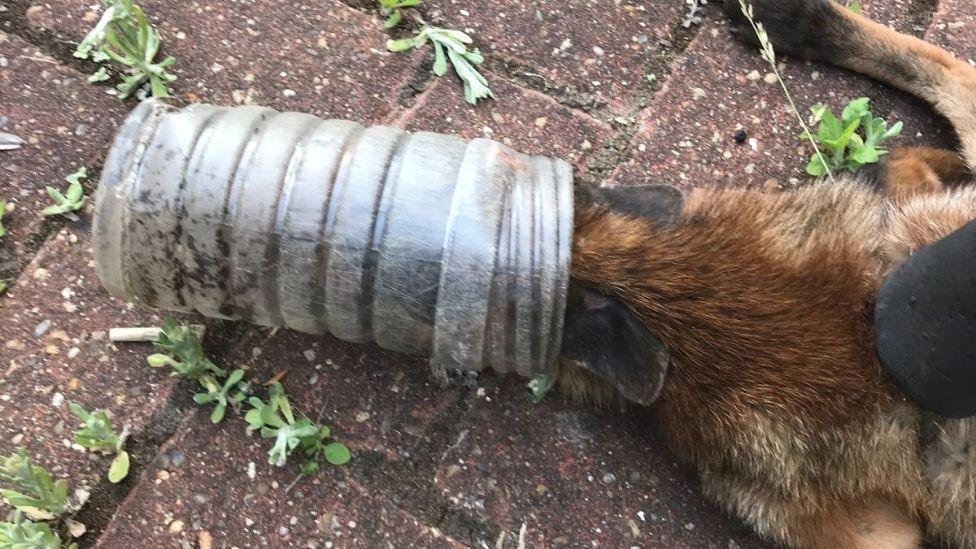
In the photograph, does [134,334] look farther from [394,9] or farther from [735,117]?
[735,117]

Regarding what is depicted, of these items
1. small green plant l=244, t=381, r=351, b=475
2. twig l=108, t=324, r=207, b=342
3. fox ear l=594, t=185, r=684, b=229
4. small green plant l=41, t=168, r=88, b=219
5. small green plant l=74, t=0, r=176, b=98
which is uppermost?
fox ear l=594, t=185, r=684, b=229

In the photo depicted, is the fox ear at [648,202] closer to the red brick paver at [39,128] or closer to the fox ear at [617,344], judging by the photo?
the fox ear at [617,344]

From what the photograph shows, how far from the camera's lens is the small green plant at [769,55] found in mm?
2762

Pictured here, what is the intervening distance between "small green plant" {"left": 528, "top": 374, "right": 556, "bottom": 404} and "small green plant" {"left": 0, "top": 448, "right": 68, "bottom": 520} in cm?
A: 127

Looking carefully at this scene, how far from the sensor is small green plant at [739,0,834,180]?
276 cm

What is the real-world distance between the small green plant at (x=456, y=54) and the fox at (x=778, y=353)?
0.80m

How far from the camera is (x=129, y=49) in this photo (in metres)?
2.62

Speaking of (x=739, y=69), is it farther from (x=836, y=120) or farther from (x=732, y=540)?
(x=732, y=540)

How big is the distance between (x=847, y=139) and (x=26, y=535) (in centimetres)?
261

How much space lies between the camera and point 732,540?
242cm

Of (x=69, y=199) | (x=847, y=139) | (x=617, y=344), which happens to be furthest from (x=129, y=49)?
(x=847, y=139)

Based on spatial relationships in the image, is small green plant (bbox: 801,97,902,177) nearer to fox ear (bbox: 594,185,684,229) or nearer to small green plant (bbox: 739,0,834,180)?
small green plant (bbox: 739,0,834,180)

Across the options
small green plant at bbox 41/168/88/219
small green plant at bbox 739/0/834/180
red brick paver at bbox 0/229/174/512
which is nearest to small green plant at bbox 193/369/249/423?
red brick paver at bbox 0/229/174/512

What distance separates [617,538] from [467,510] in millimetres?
423
